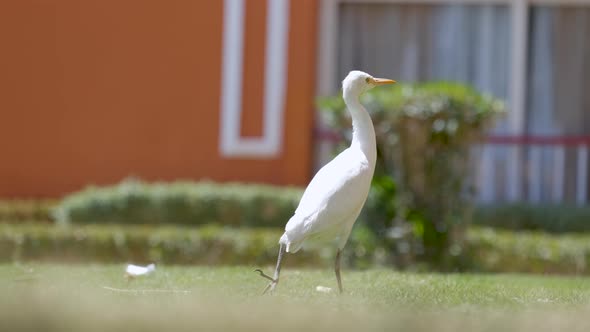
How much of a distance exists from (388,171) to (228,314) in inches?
239

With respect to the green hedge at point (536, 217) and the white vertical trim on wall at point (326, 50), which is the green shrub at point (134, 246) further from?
the white vertical trim on wall at point (326, 50)

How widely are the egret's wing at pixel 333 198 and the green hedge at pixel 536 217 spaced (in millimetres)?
6078

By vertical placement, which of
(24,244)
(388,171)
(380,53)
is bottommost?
(24,244)

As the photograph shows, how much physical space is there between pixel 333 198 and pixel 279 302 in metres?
0.90

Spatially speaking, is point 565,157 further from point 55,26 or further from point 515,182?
point 55,26

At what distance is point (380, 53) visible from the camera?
582 inches

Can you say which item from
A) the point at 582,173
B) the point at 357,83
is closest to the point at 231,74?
the point at 582,173

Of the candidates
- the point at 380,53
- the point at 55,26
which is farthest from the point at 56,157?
the point at 380,53

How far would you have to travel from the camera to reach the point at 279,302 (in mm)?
6430

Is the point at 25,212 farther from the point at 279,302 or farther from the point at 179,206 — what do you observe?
the point at 279,302

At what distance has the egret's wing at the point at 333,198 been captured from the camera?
23.2ft

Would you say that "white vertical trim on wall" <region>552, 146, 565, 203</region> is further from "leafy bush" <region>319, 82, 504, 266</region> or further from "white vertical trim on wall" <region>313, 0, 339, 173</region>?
"leafy bush" <region>319, 82, 504, 266</region>

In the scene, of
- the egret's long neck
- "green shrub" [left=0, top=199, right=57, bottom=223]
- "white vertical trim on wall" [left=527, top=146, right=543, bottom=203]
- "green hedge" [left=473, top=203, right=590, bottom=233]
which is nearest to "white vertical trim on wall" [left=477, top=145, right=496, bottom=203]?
"white vertical trim on wall" [left=527, top=146, right=543, bottom=203]

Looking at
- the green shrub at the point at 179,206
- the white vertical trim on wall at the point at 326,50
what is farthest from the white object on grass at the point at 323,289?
the white vertical trim on wall at the point at 326,50
